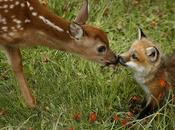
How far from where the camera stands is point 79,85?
713 centimetres

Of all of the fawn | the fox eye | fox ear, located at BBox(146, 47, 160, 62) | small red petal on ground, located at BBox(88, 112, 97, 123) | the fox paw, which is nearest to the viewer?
small red petal on ground, located at BBox(88, 112, 97, 123)

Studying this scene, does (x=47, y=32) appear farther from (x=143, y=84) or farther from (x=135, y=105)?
(x=135, y=105)

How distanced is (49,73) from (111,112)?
0.96 metres

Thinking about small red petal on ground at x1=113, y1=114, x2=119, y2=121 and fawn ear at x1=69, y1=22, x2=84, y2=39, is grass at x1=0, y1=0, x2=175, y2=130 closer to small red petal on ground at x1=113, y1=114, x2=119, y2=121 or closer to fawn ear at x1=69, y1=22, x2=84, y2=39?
small red petal on ground at x1=113, y1=114, x2=119, y2=121

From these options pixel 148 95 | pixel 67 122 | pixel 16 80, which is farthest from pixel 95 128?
pixel 16 80

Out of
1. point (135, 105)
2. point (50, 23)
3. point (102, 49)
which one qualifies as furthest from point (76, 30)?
point (135, 105)

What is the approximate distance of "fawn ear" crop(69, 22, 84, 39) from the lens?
6457mm

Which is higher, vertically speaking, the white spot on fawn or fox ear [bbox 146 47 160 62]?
the white spot on fawn

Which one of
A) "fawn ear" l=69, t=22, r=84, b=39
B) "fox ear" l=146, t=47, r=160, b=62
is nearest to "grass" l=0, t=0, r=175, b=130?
"fox ear" l=146, t=47, r=160, b=62

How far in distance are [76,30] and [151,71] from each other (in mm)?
900

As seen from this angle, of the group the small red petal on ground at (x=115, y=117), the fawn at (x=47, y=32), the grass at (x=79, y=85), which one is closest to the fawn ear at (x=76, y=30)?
the fawn at (x=47, y=32)

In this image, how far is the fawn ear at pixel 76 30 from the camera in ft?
21.2

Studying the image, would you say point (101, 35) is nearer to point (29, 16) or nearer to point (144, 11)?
point (29, 16)

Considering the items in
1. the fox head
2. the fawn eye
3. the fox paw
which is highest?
the fawn eye
